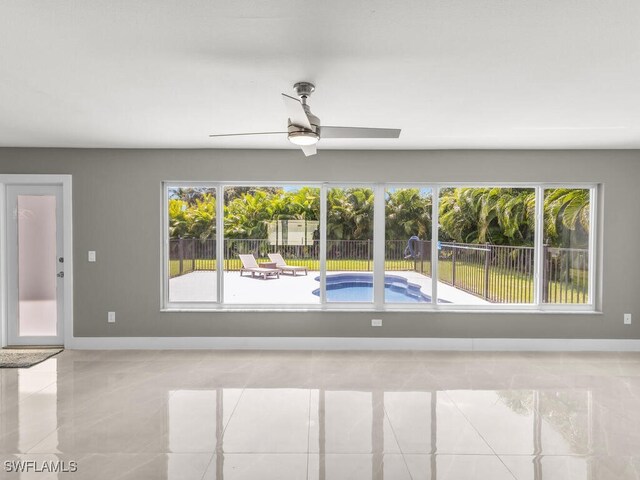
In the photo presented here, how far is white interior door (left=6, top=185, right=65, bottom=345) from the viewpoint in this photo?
4.72 m

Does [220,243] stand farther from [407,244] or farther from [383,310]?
[407,244]

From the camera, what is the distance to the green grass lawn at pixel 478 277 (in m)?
4.82

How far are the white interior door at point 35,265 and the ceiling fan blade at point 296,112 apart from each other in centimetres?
380

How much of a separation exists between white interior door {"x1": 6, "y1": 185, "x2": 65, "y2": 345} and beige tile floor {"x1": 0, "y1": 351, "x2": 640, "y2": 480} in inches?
29.2

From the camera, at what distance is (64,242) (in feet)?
15.4

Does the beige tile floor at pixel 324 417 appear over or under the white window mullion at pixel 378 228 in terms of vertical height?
under

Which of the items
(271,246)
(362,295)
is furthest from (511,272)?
(271,246)

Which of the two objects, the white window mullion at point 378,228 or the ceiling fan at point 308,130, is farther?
the white window mullion at point 378,228

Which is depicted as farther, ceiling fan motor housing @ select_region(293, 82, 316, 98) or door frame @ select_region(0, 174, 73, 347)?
door frame @ select_region(0, 174, 73, 347)

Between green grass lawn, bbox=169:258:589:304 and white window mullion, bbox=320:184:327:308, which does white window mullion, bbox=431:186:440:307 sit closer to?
green grass lawn, bbox=169:258:589:304

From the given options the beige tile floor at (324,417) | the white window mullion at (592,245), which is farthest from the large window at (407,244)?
the white window mullion at (592,245)

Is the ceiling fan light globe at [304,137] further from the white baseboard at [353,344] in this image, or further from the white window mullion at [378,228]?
the white baseboard at [353,344]

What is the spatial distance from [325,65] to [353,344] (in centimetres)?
340

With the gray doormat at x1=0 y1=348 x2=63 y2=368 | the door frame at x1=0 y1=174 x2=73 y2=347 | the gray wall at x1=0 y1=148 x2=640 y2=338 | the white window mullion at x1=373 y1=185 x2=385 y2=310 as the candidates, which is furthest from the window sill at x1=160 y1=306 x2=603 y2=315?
the gray doormat at x1=0 y1=348 x2=63 y2=368
